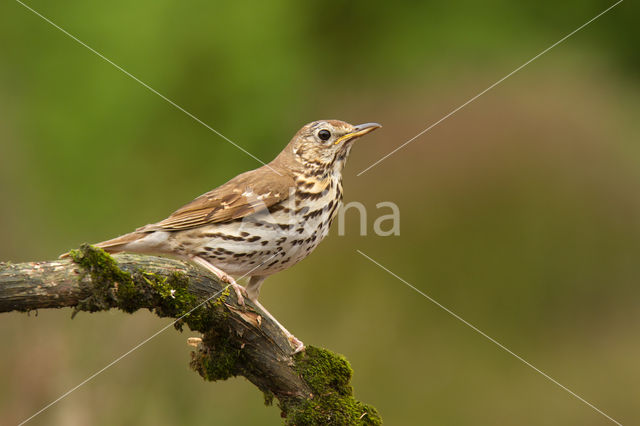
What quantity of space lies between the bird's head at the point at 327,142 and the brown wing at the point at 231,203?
500mm

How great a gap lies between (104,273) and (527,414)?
5.96 meters

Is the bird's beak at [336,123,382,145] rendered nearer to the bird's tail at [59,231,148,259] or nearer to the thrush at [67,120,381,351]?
the thrush at [67,120,381,351]

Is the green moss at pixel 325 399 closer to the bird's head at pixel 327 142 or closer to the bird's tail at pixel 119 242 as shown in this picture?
the bird's tail at pixel 119 242

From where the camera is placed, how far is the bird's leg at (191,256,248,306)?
4.17 metres

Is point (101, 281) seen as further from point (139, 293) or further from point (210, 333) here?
point (210, 333)

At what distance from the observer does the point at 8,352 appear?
7.03 meters

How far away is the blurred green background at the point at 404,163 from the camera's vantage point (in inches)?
323

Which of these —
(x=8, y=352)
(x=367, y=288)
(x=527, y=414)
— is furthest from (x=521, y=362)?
(x=8, y=352)

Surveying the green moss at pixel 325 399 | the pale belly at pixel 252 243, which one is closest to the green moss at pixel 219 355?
the green moss at pixel 325 399

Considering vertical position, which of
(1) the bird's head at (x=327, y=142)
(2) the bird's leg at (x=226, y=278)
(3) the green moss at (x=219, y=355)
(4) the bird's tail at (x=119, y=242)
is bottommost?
(3) the green moss at (x=219, y=355)

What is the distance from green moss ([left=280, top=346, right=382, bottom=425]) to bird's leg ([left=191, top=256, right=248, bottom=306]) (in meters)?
0.51

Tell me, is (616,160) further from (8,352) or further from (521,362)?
(8,352)

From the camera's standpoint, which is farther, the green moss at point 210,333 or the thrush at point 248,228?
the thrush at point 248,228

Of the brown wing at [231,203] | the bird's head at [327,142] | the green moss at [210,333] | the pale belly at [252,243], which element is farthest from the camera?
the bird's head at [327,142]
